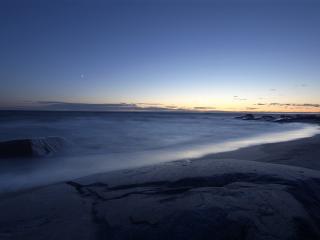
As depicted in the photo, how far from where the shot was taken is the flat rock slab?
2727 millimetres

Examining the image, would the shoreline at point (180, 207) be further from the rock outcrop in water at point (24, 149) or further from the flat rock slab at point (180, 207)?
the rock outcrop in water at point (24, 149)

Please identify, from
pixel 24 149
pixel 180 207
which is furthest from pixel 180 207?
pixel 24 149

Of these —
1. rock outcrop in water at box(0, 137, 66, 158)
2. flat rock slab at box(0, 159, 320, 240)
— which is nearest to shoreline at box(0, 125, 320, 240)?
flat rock slab at box(0, 159, 320, 240)

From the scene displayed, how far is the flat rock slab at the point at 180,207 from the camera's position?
273cm

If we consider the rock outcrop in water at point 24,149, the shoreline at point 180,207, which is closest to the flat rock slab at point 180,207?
the shoreline at point 180,207

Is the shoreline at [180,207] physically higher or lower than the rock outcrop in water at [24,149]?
higher

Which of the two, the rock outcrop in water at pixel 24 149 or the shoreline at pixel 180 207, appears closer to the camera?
the shoreline at pixel 180 207

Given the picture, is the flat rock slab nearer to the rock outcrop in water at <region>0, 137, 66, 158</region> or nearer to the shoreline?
the shoreline

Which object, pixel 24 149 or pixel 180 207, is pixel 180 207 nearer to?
pixel 180 207

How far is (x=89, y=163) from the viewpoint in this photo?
8219 millimetres

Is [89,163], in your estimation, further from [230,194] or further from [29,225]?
[230,194]

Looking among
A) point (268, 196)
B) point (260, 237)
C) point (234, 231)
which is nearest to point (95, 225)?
point (234, 231)

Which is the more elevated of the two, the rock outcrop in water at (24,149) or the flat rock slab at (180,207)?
the flat rock slab at (180,207)

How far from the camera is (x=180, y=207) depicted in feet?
9.91
